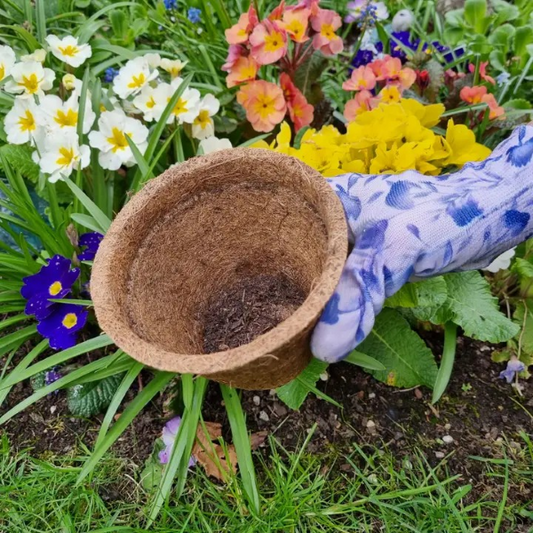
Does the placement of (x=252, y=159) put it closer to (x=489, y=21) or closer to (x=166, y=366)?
(x=166, y=366)

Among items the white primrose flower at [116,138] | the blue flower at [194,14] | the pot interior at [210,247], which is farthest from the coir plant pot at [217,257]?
the blue flower at [194,14]

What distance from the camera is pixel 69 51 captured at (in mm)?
1639

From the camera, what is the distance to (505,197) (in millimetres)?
917

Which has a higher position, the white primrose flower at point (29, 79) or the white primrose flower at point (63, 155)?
the white primrose flower at point (29, 79)

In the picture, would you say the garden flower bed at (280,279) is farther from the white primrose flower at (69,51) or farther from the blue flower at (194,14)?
the blue flower at (194,14)

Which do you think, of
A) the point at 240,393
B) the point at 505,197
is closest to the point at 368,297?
the point at 505,197

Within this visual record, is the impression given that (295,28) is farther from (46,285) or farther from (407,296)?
(46,285)

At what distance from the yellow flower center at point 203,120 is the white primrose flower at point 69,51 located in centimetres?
42

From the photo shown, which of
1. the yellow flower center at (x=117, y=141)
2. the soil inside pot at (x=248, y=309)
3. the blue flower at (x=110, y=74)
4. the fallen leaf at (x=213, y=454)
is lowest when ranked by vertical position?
the fallen leaf at (x=213, y=454)

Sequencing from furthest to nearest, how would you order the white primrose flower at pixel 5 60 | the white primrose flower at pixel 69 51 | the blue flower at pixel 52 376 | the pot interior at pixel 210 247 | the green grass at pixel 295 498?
the white primrose flower at pixel 69 51, the white primrose flower at pixel 5 60, the blue flower at pixel 52 376, the green grass at pixel 295 498, the pot interior at pixel 210 247

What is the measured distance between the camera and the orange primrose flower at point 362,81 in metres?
1.47

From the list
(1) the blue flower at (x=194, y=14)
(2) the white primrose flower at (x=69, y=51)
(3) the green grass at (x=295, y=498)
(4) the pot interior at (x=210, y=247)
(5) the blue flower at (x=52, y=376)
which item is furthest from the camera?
(1) the blue flower at (x=194, y=14)

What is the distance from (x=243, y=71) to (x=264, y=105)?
0.37ft

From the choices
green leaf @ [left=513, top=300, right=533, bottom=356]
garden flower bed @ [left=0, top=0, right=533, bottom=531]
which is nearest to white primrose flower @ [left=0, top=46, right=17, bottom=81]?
garden flower bed @ [left=0, top=0, right=533, bottom=531]
